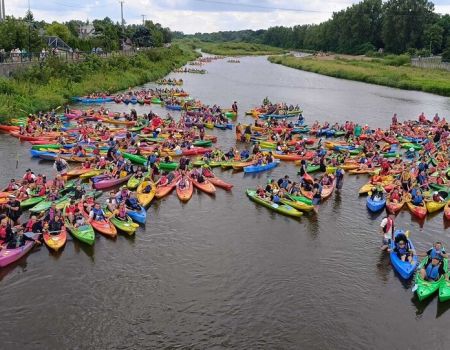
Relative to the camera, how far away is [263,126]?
153ft

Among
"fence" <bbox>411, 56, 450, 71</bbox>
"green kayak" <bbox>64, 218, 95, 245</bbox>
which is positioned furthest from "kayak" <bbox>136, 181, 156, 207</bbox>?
"fence" <bbox>411, 56, 450, 71</bbox>

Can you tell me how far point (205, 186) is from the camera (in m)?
29.7

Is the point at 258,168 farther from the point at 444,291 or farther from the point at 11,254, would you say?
the point at 11,254

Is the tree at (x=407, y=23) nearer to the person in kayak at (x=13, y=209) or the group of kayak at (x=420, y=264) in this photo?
the group of kayak at (x=420, y=264)

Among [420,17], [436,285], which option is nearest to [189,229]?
[436,285]

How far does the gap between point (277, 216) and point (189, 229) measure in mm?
5179

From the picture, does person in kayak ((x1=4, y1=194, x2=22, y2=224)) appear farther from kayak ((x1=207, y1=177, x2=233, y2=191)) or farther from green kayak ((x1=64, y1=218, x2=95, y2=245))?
kayak ((x1=207, y1=177, x2=233, y2=191))

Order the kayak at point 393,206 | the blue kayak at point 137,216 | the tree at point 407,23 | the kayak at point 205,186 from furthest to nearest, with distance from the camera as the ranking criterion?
the tree at point 407,23, the kayak at point 205,186, the kayak at point 393,206, the blue kayak at point 137,216

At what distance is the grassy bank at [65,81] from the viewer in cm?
4953

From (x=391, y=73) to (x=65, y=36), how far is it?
62.9 metres

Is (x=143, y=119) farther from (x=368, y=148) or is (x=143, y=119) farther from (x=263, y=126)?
(x=368, y=148)

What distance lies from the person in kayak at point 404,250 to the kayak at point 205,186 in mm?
11472

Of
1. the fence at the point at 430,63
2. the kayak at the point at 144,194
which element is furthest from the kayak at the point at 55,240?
the fence at the point at 430,63

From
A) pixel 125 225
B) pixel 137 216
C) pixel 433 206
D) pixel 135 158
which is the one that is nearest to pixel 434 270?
pixel 433 206
